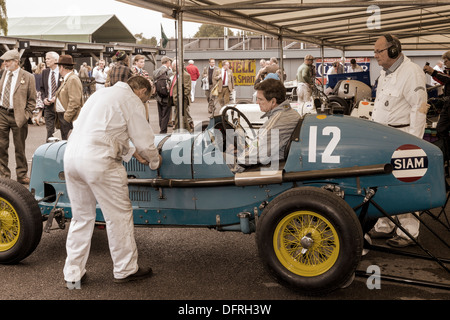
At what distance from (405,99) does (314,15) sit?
15.9 ft

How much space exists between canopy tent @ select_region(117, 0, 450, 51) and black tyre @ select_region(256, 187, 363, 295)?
3.71m

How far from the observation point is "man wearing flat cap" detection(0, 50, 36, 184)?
7535 millimetres

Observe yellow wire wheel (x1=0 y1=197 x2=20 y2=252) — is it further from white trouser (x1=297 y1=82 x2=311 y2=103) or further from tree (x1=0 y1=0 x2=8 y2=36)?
tree (x1=0 y1=0 x2=8 y2=36)

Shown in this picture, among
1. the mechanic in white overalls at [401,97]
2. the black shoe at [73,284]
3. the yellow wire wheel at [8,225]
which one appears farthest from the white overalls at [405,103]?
the yellow wire wheel at [8,225]

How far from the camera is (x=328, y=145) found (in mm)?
3951

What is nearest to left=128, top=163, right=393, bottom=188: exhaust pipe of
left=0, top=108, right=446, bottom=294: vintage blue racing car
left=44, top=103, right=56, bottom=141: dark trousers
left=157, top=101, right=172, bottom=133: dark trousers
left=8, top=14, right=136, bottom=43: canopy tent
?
left=0, top=108, right=446, bottom=294: vintage blue racing car

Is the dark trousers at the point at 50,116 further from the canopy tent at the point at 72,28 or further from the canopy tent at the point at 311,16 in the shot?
the canopy tent at the point at 72,28

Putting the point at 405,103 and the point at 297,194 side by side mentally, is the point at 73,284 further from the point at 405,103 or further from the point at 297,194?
the point at 405,103

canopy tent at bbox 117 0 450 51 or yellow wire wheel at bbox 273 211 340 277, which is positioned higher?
canopy tent at bbox 117 0 450 51

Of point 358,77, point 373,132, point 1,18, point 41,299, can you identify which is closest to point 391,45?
point 373,132

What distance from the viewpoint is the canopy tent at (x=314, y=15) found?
271 inches

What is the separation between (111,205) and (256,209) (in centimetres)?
115

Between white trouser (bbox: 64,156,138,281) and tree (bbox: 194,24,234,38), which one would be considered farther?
tree (bbox: 194,24,234,38)

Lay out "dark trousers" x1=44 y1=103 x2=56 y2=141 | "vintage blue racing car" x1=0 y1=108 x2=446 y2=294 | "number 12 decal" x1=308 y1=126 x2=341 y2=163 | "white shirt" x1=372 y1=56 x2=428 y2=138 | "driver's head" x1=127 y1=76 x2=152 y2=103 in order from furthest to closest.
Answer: "dark trousers" x1=44 y1=103 x2=56 y2=141 → "white shirt" x1=372 y1=56 x2=428 y2=138 → "driver's head" x1=127 y1=76 x2=152 y2=103 → "number 12 decal" x1=308 y1=126 x2=341 y2=163 → "vintage blue racing car" x1=0 y1=108 x2=446 y2=294
